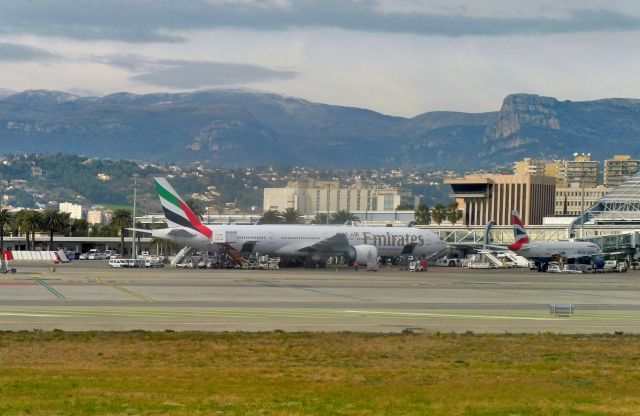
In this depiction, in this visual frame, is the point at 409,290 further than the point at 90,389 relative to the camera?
Yes

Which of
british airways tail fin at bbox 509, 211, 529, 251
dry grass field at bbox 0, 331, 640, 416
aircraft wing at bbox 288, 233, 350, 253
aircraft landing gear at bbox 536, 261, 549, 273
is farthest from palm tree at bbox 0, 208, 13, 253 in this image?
dry grass field at bbox 0, 331, 640, 416

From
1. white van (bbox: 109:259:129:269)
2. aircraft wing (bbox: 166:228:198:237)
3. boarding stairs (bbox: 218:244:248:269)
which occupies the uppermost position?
aircraft wing (bbox: 166:228:198:237)

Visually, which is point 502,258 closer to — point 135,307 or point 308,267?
point 308,267

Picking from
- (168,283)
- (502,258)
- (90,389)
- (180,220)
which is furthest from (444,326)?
(502,258)

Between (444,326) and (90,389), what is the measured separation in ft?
65.5

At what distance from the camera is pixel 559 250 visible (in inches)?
4631

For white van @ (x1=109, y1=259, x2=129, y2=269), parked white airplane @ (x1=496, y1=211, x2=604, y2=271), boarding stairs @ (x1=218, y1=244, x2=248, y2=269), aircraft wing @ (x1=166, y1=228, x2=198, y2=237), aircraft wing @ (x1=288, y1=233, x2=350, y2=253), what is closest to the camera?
aircraft wing @ (x1=166, y1=228, x2=198, y2=237)

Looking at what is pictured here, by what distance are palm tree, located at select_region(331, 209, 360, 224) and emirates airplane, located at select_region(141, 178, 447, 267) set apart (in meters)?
32.8

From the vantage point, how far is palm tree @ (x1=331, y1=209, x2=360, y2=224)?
151750mm

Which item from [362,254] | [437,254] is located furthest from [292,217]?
[362,254]

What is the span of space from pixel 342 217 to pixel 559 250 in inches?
1789

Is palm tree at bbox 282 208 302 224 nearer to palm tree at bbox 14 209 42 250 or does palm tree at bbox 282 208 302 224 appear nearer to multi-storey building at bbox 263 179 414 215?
multi-storey building at bbox 263 179 414 215

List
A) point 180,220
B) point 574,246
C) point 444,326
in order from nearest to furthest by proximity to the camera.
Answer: point 444,326 → point 180,220 → point 574,246

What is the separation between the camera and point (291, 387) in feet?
84.8
